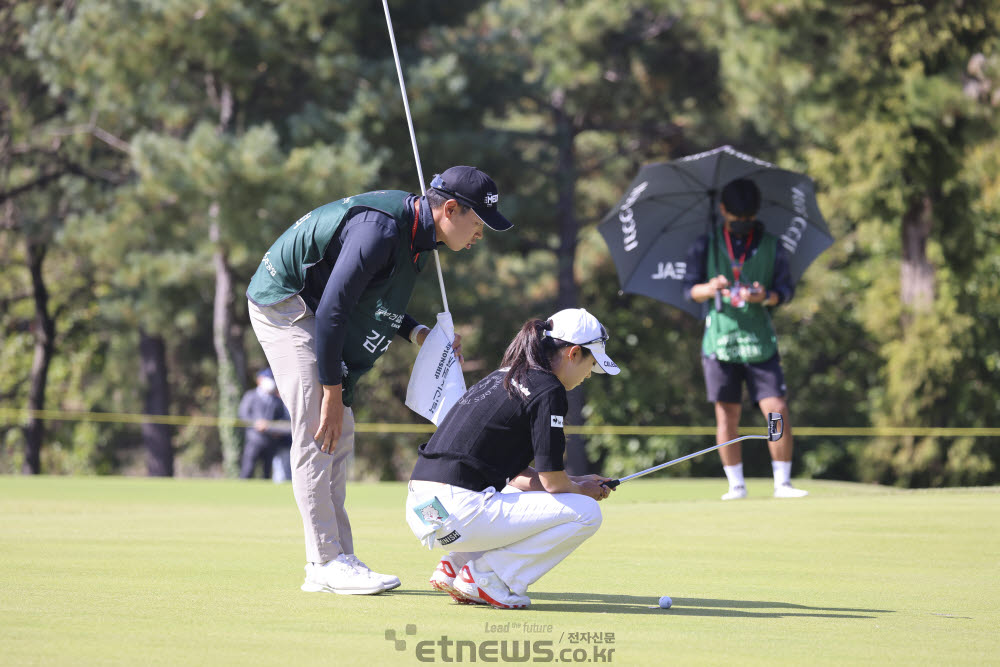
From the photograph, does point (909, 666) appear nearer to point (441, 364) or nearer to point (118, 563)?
point (441, 364)

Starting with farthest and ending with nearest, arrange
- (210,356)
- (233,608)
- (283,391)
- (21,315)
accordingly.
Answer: (21,315) → (210,356) → (283,391) → (233,608)

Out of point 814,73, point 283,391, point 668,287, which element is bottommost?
point 283,391

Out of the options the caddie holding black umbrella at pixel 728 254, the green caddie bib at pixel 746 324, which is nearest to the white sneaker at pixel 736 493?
the caddie holding black umbrella at pixel 728 254

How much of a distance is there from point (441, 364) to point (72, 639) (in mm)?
1882

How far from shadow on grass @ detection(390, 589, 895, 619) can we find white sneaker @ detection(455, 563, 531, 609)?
83mm

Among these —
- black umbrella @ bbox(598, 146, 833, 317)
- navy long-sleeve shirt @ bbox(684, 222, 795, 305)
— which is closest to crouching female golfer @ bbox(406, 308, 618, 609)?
navy long-sleeve shirt @ bbox(684, 222, 795, 305)

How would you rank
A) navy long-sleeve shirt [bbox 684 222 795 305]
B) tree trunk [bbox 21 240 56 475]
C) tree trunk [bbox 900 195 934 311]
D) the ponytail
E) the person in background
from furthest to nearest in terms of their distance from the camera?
tree trunk [bbox 21 240 56 475] < tree trunk [bbox 900 195 934 311] < the person in background < navy long-sleeve shirt [bbox 684 222 795 305] < the ponytail

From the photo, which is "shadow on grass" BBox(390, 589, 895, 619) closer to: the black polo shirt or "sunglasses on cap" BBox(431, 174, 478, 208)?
the black polo shirt

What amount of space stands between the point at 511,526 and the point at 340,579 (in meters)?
0.72

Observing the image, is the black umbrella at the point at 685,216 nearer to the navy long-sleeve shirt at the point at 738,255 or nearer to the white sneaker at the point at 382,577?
the navy long-sleeve shirt at the point at 738,255

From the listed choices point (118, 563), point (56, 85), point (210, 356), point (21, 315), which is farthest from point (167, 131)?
point (118, 563)

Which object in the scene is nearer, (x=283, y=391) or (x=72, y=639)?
(x=72, y=639)

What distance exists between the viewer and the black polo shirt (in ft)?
15.4

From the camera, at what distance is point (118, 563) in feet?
19.7
